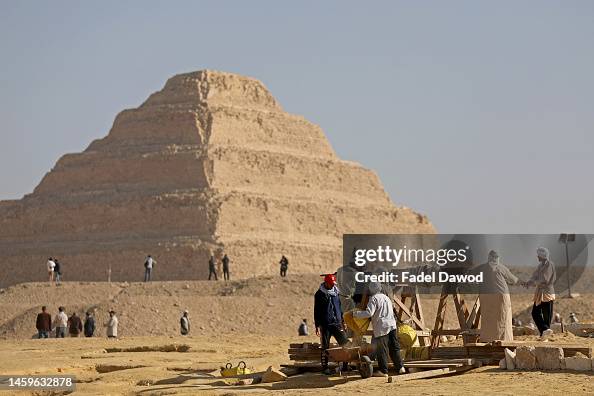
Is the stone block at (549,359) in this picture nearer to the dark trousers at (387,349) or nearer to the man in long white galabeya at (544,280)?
the dark trousers at (387,349)

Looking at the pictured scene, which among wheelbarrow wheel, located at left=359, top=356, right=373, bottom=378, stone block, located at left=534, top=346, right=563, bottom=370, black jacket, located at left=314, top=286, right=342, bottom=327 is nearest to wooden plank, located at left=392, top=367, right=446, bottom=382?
wheelbarrow wheel, located at left=359, top=356, right=373, bottom=378

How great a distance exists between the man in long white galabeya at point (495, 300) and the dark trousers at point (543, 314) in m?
2.03

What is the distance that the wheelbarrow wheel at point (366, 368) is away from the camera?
1736 centimetres

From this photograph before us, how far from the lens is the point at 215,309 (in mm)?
52688

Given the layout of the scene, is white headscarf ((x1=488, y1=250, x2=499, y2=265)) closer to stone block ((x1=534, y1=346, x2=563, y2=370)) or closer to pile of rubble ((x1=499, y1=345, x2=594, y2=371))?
pile of rubble ((x1=499, y1=345, x2=594, y2=371))

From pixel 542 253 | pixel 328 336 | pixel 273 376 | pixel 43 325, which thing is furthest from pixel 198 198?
pixel 273 376

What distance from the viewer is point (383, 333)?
17.2 m

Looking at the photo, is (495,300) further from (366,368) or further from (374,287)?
(366,368)

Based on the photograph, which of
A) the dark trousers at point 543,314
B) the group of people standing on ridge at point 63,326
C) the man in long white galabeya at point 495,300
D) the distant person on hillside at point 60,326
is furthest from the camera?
the distant person on hillside at point 60,326

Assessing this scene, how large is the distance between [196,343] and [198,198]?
45.6 meters

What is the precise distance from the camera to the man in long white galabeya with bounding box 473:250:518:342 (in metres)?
18.9

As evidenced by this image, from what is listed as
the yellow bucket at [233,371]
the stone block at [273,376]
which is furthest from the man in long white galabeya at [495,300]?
the yellow bucket at [233,371]

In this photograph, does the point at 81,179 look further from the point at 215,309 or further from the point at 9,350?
the point at 9,350

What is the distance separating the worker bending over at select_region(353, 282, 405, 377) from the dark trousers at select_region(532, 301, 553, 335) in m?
4.51
